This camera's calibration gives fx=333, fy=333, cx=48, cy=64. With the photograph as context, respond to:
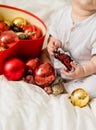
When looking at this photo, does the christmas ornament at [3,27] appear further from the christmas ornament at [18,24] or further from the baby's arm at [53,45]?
the baby's arm at [53,45]

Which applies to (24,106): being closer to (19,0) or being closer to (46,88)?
(46,88)

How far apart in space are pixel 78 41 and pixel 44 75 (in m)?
0.15

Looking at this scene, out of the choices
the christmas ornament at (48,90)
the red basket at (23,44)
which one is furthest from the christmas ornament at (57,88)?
the red basket at (23,44)

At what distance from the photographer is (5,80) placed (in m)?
1.01

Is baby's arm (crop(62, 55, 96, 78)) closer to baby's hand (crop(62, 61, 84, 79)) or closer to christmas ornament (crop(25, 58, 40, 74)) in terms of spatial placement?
baby's hand (crop(62, 61, 84, 79))

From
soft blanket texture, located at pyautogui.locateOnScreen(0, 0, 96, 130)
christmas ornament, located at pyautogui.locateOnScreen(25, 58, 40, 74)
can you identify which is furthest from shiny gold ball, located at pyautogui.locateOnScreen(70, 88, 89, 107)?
christmas ornament, located at pyautogui.locateOnScreen(25, 58, 40, 74)

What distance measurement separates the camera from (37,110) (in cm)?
90

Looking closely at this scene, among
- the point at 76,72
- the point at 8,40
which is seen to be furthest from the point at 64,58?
the point at 8,40

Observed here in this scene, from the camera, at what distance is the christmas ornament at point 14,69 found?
3.29ft

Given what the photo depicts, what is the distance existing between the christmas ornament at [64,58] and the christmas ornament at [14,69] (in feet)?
0.37

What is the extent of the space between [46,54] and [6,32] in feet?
0.53

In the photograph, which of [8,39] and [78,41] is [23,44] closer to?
[8,39]

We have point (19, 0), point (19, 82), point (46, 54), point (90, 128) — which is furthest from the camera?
point (19, 0)

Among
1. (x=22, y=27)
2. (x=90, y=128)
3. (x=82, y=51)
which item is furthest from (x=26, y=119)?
(x=22, y=27)
